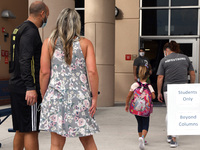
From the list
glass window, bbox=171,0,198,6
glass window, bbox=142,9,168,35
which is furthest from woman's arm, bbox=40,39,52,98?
glass window, bbox=171,0,198,6

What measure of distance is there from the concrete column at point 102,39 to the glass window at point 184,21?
283 centimetres

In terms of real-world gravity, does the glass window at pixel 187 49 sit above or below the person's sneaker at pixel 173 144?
above

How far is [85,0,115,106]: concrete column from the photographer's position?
11852 mm

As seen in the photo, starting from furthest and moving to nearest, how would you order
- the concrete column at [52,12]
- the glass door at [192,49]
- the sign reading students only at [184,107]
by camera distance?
the glass door at [192,49] < the concrete column at [52,12] < the sign reading students only at [184,107]

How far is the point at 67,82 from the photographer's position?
10.9ft

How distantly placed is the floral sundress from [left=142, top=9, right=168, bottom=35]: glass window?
10.4 metres

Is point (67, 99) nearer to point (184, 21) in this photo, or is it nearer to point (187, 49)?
point (187, 49)

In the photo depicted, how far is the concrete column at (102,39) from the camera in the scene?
38.9 feet

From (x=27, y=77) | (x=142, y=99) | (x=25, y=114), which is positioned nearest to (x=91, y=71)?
(x=27, y=77)

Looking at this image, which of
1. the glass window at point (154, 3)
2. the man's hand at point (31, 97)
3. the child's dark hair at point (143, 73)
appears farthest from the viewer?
the glass window at point (154, 3)

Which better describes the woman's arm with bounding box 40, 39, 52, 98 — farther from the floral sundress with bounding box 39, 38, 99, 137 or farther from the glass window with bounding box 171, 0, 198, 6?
the glass window with bounding box 171, 0, 198, 6

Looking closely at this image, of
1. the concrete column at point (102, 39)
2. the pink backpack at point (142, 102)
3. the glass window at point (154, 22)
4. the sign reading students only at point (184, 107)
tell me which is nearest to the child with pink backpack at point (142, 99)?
the pink backpack at point (142, 102)

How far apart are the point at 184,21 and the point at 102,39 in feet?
11.9

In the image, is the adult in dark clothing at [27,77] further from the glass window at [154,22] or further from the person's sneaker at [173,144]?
the glass window at [154,22]
